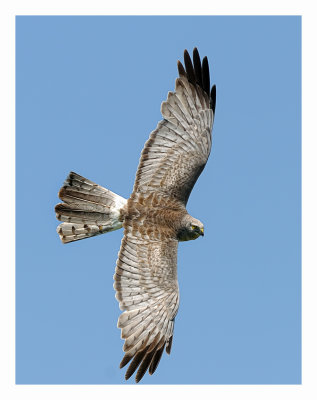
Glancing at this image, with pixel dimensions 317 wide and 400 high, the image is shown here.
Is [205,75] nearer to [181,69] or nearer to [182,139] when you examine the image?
[181,69]

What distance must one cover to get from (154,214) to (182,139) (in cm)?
123

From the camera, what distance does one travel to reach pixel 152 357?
11094 millimetres

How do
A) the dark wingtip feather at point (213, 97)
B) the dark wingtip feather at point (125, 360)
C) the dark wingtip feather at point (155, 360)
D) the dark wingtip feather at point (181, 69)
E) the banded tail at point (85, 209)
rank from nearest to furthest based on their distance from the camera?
1. the dark wingtip feather at point (125, 360)
2. the dark wingtip feather at point (155, 360)
3. the banded tail at point (85, 209)
4. the dark wingtip feather at point (181, 69)
5. the dark wingtip feather at point (213, 97)

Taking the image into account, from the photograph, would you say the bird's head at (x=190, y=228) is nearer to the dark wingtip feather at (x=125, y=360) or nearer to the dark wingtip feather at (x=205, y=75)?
the dark wingtip feather at (x=125, y=360)

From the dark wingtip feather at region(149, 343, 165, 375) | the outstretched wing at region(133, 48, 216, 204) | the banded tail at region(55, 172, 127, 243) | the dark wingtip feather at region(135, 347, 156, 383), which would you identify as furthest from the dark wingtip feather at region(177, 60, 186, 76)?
the dark wingtip feather at region(135, 347, 156, 383)

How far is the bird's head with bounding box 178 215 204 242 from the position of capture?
11.6m

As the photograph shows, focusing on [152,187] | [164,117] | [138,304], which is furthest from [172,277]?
[164,117]

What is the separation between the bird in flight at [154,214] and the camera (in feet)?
36.5

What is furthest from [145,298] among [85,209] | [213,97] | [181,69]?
[181,69]

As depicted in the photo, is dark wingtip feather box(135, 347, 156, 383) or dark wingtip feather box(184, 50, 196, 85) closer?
dark wingtip feather box(135, 347, 156, 383)

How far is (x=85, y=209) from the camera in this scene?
11648 millimetres

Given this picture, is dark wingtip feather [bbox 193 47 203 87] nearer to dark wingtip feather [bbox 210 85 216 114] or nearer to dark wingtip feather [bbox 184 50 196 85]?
dark wingtip feather [bbox 184 50 196 85]

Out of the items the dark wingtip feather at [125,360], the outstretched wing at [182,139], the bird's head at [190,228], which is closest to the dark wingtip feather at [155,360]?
the dark wingtip feather at [125,360]
